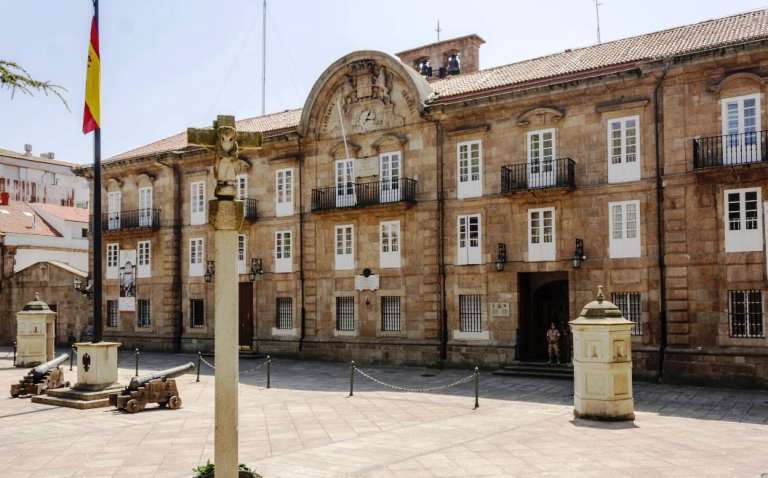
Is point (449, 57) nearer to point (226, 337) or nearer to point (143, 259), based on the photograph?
point (143, 259)

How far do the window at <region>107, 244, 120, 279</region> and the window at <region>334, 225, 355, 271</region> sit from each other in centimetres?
1337

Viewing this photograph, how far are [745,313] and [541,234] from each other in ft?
21.2

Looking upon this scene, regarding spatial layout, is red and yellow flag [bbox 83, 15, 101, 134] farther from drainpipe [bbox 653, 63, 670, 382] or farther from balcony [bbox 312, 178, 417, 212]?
drainpipe [bbox 653, 63, 670, 382]

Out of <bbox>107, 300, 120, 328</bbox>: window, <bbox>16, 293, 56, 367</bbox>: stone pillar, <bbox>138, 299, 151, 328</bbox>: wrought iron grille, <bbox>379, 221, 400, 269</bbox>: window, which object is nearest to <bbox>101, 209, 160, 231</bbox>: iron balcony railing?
<bbox>138, 299, 151, 328</bbox>: wrought iron grille

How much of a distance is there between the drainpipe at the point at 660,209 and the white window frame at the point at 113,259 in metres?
25.5

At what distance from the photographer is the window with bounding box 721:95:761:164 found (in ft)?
65.9

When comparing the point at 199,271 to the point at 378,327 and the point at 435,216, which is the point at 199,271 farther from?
the point at 435,216

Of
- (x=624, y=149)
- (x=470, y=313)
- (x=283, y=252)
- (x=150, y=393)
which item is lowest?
(x=150, y=393)

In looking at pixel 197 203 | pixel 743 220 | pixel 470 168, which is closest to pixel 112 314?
pixel 197 203

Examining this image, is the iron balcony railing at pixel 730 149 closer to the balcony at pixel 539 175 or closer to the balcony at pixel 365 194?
the balcony at pixel 539 175

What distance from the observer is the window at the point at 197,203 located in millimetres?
32531

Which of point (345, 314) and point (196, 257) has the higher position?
point (196, 257)

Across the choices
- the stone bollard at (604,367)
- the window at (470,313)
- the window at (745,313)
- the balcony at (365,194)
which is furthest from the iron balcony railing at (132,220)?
the window at (745,313)

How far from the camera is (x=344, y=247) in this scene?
28016 mm
